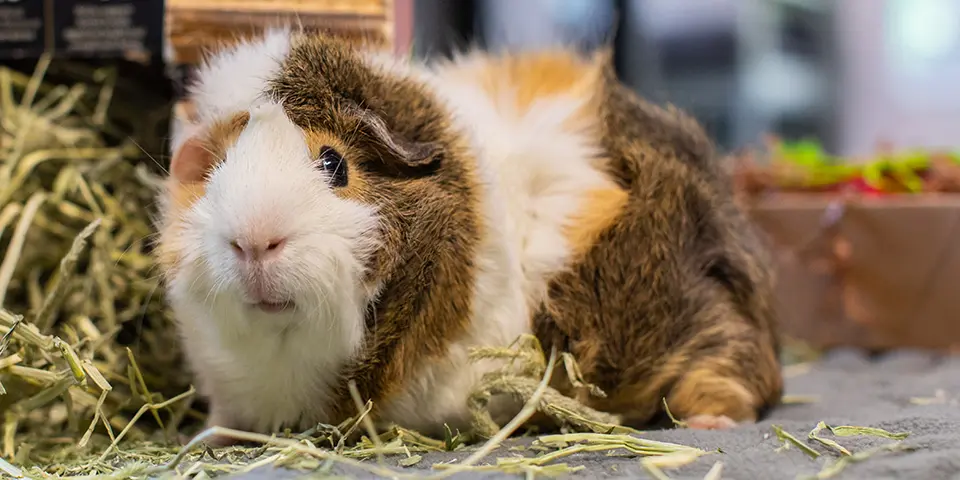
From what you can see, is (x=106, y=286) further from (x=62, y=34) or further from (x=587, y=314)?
(x=587, y=314)

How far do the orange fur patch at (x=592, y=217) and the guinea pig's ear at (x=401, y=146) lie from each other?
0.96ft

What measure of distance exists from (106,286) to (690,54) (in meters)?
2.80

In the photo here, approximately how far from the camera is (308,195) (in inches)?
40.3

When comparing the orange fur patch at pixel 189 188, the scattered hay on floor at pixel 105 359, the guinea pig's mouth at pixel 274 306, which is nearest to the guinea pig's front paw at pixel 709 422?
the scattered hay on floor at pixel 105 359

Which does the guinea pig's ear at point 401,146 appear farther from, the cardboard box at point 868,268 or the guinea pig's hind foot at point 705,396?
the cardboard box at point 868,268

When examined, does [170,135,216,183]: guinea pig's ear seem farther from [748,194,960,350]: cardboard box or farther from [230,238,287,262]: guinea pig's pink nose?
[748,194,960,350]: cardboard box

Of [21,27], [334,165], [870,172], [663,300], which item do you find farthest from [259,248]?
[870,172]

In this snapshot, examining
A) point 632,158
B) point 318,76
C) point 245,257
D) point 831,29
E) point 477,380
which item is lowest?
point 477,380

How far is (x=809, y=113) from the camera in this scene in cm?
385

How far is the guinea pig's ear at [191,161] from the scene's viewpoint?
1188mm

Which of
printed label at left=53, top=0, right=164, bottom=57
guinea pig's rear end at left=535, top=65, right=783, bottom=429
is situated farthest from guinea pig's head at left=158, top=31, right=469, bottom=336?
printed label at left=53, top=0, right=164, bottom=57

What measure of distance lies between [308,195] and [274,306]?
0.16m

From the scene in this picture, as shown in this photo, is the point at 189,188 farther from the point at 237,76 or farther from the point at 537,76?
the point at 537,76

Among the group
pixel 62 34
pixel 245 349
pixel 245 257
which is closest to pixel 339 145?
pixel 245 257
